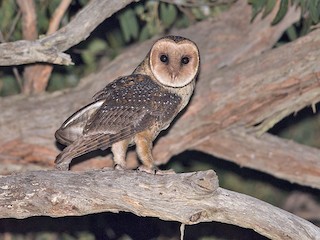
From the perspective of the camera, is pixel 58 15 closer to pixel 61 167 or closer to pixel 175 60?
pixel 175 60

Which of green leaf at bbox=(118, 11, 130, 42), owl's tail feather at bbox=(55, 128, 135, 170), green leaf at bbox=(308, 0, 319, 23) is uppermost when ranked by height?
green leaf at bbox=(308, 0, 319, 23)

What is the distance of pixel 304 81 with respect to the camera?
327 inches

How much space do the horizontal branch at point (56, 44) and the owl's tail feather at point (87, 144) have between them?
595 mm

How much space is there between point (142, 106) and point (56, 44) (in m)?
0.72

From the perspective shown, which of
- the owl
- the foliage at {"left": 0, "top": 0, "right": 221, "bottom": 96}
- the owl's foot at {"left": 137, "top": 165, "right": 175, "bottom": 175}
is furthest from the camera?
the foliage at {"left": 0, "top": 0, "right": 221, "bottom": 96}

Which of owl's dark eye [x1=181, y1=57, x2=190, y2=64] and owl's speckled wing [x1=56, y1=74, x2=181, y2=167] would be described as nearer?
owl's speckled wing [x1=56, y1=74, x2=181, y2=167]

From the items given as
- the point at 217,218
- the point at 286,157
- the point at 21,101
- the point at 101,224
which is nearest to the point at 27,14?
the point at 21,101

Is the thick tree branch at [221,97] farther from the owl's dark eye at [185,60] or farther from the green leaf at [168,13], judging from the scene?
the owl's dark eye at [185,60]

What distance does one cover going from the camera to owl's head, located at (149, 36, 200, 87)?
7.16 meters

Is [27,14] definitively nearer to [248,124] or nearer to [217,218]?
[248,124]

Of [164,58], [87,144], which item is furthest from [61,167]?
[164,58]

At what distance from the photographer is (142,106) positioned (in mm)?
7113

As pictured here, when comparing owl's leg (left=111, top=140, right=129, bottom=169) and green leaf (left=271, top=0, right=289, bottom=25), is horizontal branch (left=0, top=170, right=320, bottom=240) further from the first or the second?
green leaf (left=271, top=0, right=289, bottom=25)

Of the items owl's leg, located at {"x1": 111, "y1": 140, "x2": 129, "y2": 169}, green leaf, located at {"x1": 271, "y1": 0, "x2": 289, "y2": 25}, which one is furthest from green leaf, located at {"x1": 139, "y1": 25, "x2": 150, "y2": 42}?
owl's leg, located at {"x1": 111, "y1": 140, "x2": 129, "y2": 169}
